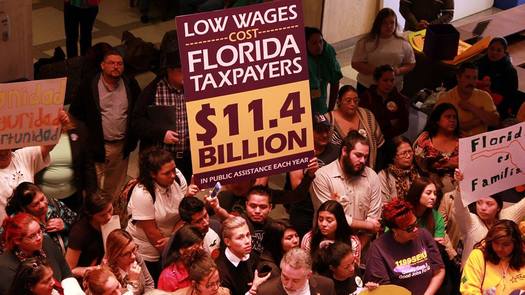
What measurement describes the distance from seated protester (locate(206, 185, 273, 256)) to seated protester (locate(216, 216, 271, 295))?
12.7 inches

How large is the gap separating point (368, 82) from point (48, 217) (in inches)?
Result: 167

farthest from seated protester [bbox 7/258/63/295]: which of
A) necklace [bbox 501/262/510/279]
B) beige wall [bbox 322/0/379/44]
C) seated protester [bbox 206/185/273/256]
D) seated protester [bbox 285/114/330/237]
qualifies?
beige wall [bbox 322/0/379/44]

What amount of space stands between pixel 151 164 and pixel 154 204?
298 millimetres

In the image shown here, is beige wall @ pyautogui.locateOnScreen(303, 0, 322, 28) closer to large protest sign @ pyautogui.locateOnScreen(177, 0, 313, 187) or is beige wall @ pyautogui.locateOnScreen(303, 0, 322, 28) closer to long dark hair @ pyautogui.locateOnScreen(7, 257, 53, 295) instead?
large protest sign @ pyautogui.locateOnScreen(177, 0, 313, 187)

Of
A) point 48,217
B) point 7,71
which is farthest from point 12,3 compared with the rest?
point 48,217

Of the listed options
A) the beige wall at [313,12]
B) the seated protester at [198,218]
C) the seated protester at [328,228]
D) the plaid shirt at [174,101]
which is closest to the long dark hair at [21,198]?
the seated protester at [198,218]

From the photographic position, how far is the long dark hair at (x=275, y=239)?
705cm

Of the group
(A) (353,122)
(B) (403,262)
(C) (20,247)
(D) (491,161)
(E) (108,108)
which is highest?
(E) (108,108)

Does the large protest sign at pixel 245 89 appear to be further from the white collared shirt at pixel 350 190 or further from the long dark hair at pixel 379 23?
the long dark hair at pixel 379 23

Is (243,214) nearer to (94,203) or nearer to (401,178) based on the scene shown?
(94,203)

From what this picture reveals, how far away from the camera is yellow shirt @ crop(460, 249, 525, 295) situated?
6.86 m

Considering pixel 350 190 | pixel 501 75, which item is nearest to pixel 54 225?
pixel 350 190

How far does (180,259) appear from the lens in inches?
254

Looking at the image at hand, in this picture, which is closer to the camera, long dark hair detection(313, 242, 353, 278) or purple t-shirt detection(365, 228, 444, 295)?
long dark hair detection(313, 242, 353, 278)
